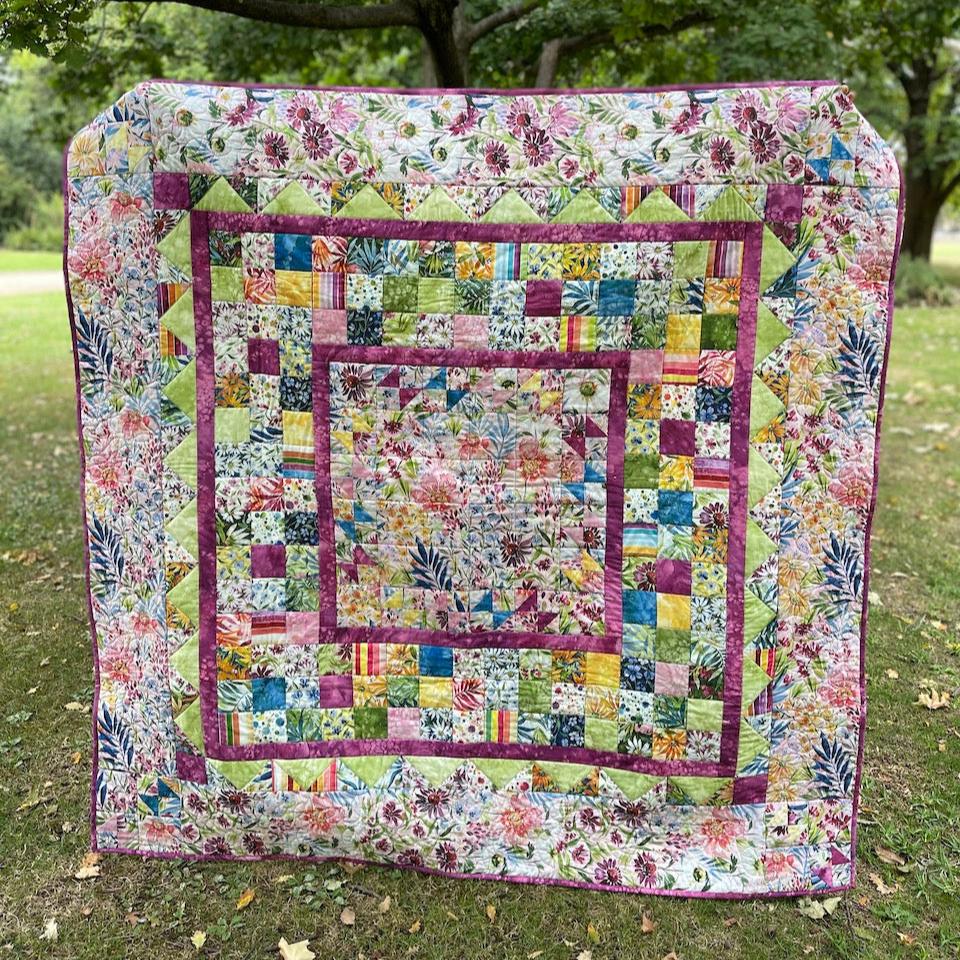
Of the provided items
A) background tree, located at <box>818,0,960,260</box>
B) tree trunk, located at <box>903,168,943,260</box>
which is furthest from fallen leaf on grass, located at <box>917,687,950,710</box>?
tree trunk, located at <box>903,168,943,260</box>

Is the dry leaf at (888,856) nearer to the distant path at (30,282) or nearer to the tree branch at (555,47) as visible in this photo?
the tree branch at (555,47)

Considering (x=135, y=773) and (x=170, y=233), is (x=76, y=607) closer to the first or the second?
(x=135, y=773)

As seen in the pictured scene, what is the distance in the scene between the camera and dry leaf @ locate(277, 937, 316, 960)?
2.41m

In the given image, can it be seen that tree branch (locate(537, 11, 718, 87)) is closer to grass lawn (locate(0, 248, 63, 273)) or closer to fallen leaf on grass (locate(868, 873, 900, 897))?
fallen leaf on grass (locate(868, 873, 900, 897))

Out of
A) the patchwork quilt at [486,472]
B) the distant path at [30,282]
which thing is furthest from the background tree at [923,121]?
the distant path at [30,282]

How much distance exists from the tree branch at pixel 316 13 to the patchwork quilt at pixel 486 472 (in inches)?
60.3

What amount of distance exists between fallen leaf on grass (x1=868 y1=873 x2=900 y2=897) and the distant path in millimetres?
16500

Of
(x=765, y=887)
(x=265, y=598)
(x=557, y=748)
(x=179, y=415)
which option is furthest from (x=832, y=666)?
(x=179, y=415)

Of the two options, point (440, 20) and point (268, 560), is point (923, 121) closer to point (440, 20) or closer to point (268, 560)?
point (440, 20)

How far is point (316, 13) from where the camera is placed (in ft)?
12.6

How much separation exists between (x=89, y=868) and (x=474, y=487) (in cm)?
166

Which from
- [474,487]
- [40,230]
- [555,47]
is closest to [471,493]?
[474,487]

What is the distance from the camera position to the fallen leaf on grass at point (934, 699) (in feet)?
11.7

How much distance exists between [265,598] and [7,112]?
102 ft
